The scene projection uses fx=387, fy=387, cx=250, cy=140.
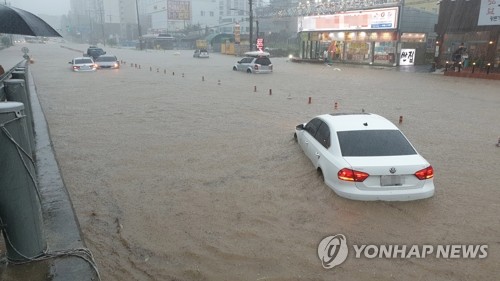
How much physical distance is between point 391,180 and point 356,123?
1.79 metres

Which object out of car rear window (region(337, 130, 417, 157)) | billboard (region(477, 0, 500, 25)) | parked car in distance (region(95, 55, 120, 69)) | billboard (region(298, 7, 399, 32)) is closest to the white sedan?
car rear window (region(337, 130, 417, 157))

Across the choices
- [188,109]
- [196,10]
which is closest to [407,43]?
[188,109]

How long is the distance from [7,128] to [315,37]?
51583mm

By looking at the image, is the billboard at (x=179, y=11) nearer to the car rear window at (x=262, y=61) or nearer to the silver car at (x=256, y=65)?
the silver car at (x=256, y=65)

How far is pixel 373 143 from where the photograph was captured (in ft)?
24.1

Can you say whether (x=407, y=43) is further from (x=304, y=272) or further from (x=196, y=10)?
(x=196, y=10)

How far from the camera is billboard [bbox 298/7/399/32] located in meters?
40.4

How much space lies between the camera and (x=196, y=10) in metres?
152

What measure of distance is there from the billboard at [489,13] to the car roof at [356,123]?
28265 millimetres

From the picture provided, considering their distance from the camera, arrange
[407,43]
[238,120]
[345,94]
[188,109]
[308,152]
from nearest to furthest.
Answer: [308,152], [238,120], [188,109], [345,94], [407,43]

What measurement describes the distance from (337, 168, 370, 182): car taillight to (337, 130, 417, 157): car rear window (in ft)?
1.51

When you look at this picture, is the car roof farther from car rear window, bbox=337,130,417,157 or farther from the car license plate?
the car license plate

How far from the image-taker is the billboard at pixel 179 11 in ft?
441

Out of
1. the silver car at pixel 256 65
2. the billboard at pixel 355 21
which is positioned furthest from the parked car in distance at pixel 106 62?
the billboard at pixel 355 21
